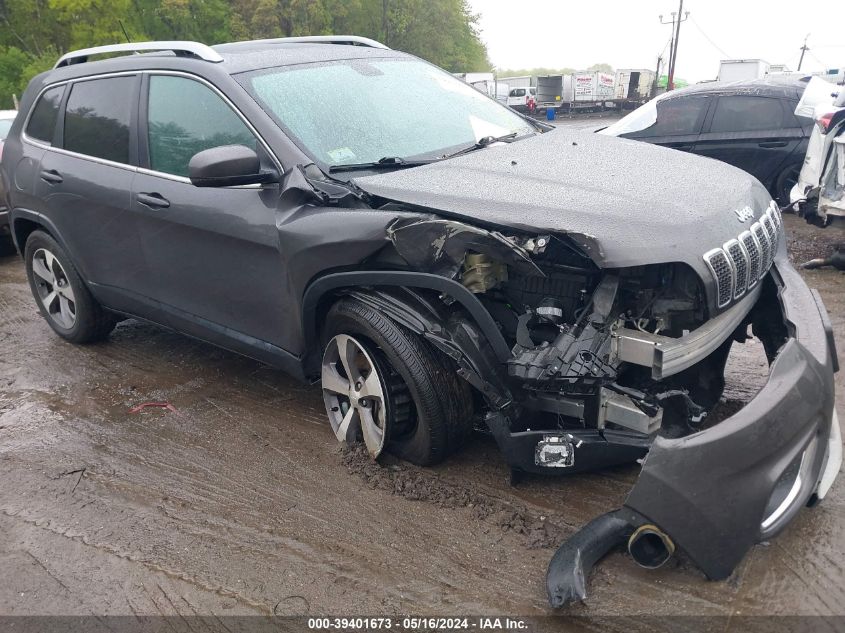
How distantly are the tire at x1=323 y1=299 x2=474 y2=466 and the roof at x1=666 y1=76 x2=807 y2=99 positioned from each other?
278 inches

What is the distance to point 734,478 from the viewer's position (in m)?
2.14

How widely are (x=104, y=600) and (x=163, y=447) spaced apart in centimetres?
114

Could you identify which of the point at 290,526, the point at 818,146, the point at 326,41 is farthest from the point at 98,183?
the point at 818,146

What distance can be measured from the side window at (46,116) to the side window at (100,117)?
18 cm

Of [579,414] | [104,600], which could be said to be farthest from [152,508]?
[579,414]

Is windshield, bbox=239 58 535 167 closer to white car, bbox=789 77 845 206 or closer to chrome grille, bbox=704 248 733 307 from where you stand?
chrome grille, bbox=704 248 733 307

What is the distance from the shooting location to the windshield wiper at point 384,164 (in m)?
3.19

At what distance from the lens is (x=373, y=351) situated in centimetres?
309


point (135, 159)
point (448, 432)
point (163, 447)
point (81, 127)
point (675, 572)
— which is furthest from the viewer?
point (81, 127)

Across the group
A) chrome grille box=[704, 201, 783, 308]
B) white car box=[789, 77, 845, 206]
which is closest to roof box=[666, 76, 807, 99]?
white car box=[789, 77, 845, 206]

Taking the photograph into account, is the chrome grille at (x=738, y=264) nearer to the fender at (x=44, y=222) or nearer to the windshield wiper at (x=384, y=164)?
the windshield wiper at (x=384, y=164)

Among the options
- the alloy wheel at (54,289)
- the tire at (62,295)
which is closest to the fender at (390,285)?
the tire at (62,295)

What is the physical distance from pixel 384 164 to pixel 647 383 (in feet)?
5.12

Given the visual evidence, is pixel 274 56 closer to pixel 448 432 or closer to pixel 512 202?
pixel 512 202
